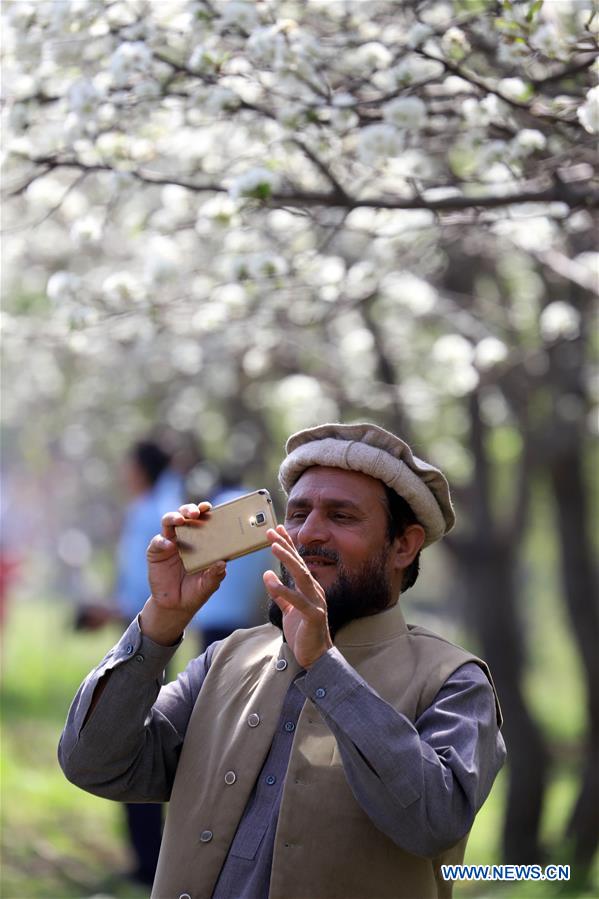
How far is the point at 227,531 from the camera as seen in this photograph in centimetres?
339

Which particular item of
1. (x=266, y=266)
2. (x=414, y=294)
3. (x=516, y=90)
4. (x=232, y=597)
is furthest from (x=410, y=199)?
(x=414, y=294)

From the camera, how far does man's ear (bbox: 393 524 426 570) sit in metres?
3.62

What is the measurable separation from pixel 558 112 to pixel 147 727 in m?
2.62

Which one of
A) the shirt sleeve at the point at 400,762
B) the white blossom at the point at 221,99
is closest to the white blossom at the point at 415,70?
the white blossom at the point at 221,99

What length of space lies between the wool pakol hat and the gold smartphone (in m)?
0.24

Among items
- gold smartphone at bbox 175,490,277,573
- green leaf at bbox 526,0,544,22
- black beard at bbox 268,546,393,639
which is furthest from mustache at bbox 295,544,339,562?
green leaf at bbox 526,0,544,22

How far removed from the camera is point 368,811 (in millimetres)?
3064

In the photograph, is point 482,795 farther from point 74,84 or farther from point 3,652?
point 3,652

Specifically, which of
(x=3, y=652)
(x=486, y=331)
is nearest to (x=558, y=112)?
(x=486, y=331)

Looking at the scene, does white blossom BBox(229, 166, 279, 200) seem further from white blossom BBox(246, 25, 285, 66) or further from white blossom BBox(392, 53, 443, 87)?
white blossom BBox(392, 53, 443, 87)

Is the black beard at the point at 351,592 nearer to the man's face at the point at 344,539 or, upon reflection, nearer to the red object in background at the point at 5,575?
the man's face at the point at 344,539

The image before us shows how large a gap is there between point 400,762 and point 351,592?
0.54 m

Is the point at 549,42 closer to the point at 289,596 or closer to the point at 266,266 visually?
the point at 266,266

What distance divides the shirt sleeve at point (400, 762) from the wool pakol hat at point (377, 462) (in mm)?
579
